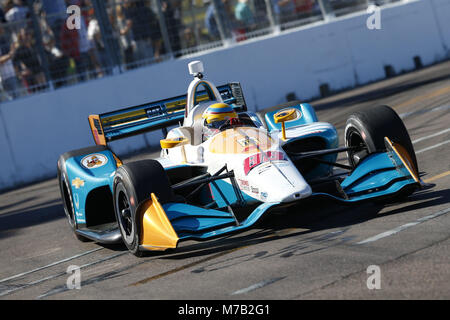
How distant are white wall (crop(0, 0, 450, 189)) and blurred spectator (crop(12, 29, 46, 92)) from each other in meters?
0.40

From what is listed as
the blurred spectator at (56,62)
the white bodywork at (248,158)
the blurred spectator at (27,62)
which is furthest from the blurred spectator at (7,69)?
the white bodywork at (248,158)

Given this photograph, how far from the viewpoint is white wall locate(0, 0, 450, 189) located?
48.2ft

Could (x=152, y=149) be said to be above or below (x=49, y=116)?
below

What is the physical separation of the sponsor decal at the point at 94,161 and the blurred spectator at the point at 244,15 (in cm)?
1019

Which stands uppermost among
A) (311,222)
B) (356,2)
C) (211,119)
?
(356,2)

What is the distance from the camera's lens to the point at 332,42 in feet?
60.7

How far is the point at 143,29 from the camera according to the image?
16500mm

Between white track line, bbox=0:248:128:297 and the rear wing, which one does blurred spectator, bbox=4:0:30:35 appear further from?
white track line, bbox=0:248:128:297

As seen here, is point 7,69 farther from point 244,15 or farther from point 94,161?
point 94,161

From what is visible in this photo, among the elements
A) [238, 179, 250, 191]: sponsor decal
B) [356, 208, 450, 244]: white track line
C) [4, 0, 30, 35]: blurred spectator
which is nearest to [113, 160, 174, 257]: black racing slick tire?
[238, 179, 250, 191]: sponsor decal
